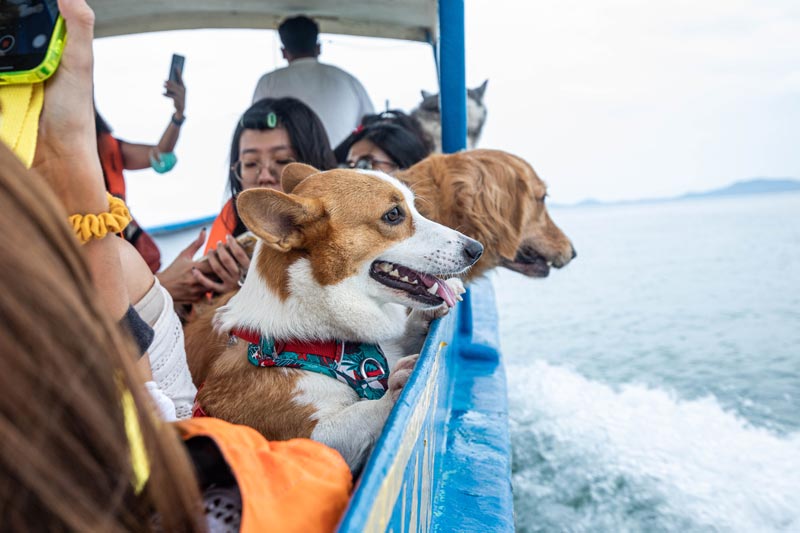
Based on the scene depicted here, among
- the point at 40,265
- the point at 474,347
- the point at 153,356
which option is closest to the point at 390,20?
the point at 474,347

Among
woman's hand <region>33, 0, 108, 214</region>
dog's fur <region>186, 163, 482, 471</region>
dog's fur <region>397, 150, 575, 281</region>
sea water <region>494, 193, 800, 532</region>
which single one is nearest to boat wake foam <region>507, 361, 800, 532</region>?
sea water <region>494, 193, 800, 532</region>

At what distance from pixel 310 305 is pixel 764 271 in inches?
469

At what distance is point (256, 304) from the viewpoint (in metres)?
1.65

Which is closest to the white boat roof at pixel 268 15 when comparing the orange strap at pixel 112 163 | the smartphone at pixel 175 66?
the smartphone at pixel 175 66

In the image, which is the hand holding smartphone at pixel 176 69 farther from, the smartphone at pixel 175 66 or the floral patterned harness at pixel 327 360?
the floral patterned harness at pixel 327 360

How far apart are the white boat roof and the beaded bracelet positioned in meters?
3.12

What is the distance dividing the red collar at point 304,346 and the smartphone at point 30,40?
0.77m

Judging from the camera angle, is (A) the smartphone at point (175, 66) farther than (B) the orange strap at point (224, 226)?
Yes

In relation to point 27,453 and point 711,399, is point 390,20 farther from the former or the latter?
point 27,453

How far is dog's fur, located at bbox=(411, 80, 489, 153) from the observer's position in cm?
560

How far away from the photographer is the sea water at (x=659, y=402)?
3.04m

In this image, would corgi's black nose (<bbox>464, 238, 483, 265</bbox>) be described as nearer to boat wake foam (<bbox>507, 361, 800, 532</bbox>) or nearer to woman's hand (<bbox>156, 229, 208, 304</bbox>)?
woman's hand (<bbox>156, 229, 208, 304</bbox>)

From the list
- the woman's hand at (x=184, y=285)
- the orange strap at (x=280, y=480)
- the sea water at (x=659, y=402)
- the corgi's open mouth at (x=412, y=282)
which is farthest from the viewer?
the sea water at (x=659, y=402)

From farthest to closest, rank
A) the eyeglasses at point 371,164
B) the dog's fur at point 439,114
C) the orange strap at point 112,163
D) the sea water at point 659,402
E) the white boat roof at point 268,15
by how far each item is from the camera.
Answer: the dog's fur at point 439,114 → the white boat roof at point 268,15 → the orange strap at point 112,163 → the eyeglasses at point 371,164 → the sea water at point 659,402
